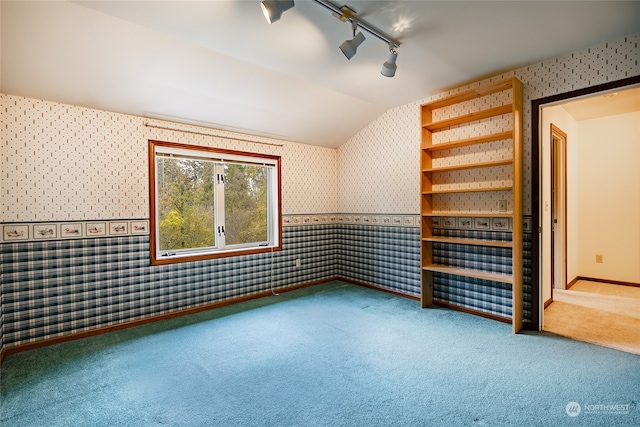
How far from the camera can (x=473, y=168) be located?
347 centimetres

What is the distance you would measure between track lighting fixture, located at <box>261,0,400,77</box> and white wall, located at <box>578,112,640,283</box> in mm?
4163

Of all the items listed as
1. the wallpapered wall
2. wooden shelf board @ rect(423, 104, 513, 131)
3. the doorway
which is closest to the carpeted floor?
the wallpapered wall

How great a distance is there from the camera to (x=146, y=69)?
2.71 m

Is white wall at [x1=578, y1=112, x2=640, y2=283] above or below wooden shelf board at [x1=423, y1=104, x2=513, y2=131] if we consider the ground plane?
below

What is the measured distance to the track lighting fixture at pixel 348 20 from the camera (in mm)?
1869

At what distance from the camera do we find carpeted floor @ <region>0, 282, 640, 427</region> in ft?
5.93

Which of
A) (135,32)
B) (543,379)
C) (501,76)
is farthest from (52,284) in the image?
(501,76)

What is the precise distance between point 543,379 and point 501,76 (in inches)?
111

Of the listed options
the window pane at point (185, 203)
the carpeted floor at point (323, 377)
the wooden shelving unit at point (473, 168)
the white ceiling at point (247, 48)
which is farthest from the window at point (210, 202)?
the wooden shelving unit at point (473, 168)

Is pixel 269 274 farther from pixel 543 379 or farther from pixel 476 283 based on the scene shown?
pixel 543 379

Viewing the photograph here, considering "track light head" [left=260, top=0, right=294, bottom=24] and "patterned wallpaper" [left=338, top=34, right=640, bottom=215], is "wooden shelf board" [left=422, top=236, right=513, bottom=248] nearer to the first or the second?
"patterned wallpaper" [left=338, top=34, right=640, bottom=215]

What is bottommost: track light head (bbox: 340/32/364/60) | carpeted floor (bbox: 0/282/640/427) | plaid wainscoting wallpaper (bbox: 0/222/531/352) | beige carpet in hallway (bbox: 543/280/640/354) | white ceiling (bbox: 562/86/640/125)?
carpeted floor (bbox: 0/282/640/427)

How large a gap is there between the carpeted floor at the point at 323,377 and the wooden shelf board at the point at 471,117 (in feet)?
7.09

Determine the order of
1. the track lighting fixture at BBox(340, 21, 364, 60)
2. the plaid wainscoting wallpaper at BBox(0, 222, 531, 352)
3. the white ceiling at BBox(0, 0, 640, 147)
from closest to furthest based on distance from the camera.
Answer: the white ceiling at BBox(0, 0, 640, 147), the track lighting fixture at BBox(340, 21, 364, 60), the plaid wainscoting wallpaper at BBox(0, 222, 531, 352)
